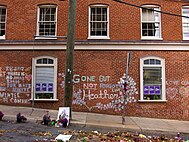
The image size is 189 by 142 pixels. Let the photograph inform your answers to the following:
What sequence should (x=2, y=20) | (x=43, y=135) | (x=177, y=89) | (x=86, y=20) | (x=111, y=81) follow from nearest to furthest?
(x=43, y=135), (x=177, y=89), (x=111, y=81), (x=86, y=20), (x=2, y=20)

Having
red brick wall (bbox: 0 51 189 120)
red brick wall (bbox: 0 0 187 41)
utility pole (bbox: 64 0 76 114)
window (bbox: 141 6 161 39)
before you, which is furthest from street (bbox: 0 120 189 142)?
window (bbox: 141 6 161 39)

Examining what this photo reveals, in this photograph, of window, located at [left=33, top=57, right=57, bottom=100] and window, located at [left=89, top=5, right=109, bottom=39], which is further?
window, located at [left=89, top=5, right=109, bottom=39]

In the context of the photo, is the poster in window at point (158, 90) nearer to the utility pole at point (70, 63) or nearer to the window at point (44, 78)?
the utility pole at point (70, 63)

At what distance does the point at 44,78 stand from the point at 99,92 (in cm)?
344

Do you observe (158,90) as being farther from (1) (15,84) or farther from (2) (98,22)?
(1) (15,84)

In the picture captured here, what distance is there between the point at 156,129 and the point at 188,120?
435cm

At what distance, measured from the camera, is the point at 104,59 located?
14.0 metres

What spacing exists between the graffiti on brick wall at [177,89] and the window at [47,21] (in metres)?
7.71

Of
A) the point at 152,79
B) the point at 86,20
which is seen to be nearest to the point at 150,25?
the point at 152,79

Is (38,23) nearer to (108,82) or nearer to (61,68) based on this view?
(61,68)

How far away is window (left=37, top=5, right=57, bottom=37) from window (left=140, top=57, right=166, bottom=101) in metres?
5.87

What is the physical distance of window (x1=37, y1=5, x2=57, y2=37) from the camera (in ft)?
47.7

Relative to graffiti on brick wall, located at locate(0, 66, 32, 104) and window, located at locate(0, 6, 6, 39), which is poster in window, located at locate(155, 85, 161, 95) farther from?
window, located at locate(0, 6, 6, 39)

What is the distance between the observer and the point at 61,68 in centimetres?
1409
